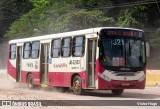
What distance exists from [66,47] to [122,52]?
3428 mm

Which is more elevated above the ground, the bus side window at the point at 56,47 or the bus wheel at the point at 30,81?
the bus side window at the point at 56,47

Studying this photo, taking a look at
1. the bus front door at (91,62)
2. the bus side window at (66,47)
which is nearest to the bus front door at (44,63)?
the bus side window at (66,47)

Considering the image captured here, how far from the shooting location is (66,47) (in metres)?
19.3

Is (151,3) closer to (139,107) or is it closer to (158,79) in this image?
(158,79)

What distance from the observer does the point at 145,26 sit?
47938mm

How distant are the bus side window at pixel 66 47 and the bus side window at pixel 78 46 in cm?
49

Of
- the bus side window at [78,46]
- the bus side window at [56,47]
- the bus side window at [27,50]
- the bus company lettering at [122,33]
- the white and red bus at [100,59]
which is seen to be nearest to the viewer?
the white and red bus at [100,59]

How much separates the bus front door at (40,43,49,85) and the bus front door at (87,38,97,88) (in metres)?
4.54

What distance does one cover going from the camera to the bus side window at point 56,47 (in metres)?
20.1

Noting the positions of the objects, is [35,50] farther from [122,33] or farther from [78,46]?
[122,33]

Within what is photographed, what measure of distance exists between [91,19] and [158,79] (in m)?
20.1

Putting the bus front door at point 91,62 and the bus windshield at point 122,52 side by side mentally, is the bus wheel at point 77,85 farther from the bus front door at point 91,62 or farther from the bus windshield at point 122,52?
the bus windshield at point 122,52

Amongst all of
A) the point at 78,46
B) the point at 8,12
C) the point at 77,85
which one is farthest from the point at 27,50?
the point at 8,12

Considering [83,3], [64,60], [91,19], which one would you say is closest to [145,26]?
[91,19]
